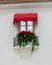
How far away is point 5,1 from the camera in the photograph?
5.75 m

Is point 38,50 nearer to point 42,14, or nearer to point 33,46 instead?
point 33,46

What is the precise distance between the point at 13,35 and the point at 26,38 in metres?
0.34

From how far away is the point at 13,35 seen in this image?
223 inches

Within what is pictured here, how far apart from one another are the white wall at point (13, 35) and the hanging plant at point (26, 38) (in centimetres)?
14

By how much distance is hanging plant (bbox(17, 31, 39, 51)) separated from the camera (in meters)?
5.50

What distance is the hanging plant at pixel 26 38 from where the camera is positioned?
550cm

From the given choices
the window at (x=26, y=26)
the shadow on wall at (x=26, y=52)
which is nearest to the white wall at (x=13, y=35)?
the shadow on wall at (x=26, y=52)

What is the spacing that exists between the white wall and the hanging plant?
0.14 metres

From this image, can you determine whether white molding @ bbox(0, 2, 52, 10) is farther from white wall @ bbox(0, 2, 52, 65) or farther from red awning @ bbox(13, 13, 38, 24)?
red awning @ bbox(13, 13, 38, 24)

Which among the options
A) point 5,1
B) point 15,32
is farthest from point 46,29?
point 5,1

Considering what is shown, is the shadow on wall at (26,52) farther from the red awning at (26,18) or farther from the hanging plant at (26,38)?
the red awning at (26,18)

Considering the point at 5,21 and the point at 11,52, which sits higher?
the point at 5,21

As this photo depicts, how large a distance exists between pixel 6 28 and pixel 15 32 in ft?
0.77

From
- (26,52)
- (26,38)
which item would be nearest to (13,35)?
(26,38)
